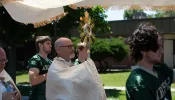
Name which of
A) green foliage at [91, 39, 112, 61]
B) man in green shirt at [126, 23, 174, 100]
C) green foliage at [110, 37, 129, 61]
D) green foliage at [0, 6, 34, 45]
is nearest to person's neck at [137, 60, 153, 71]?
man in green shirt at [126, 23, 174, 100]

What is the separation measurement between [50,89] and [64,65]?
0.34 metres

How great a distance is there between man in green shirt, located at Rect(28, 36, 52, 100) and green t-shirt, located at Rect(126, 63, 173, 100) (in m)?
2.49

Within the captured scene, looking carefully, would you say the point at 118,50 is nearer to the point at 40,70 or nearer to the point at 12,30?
the point at 12,30

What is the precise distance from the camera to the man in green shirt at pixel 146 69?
2334 millimetres

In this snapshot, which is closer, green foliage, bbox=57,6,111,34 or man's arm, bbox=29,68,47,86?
man's arm, bbox=29,68,47,86

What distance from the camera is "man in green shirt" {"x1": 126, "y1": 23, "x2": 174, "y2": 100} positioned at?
7.66ft

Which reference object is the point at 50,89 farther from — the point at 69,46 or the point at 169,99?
the point at 169,99

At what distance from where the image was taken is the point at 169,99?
2568 mm


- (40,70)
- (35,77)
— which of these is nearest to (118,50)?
(40,70)

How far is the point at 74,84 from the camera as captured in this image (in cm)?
397

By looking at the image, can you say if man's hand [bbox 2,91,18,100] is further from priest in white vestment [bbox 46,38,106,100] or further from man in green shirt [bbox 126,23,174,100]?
man in green shirt [bbox 126,23,174,100]

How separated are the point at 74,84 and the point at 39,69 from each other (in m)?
1.04

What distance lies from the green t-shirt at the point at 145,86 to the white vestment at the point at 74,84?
58.8 inches

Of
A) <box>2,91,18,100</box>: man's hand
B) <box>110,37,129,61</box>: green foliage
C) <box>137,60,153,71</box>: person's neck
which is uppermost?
<box>137,60,153,71</box>: person's neck
